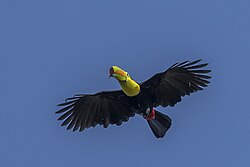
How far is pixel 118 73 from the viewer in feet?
97.7

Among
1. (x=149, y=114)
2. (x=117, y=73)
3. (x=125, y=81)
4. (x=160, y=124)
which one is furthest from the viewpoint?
(x=160, y=124)

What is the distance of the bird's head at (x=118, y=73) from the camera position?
29.7 metres

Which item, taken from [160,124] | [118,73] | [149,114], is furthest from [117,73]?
[160,124]

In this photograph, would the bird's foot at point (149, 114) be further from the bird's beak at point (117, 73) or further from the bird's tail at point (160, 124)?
the bird's beak at point (117, 73)

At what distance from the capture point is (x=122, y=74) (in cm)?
2989

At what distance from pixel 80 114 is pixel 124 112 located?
124cm

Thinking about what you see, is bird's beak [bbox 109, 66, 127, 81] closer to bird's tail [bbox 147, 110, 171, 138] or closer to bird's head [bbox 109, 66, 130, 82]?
bird's head [bbox 109, 66, 130, 82]

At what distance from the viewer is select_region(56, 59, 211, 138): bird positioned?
30375mm

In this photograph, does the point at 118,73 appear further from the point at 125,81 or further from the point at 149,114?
the point at 149,114

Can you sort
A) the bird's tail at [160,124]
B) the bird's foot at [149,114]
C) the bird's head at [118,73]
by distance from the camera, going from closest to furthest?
1. the bird's head at [118,73]
2. the bird's foot at [149,114]
3. the bird's tail at [160,124]

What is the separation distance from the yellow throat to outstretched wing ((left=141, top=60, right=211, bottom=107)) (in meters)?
0.35

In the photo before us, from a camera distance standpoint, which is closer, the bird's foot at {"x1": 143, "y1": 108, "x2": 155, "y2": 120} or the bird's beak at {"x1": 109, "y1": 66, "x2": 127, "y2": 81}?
the bird's beak at {"x1": 109, "y1": 66, "x2": 127, "y2": 81}

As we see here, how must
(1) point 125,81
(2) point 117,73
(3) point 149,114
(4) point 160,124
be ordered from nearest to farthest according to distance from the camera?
(2) point 117,73 < (1) point 125,81 < (3) point 149,114 < (4) point 160,124

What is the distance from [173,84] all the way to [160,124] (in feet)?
4.23
